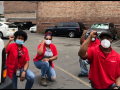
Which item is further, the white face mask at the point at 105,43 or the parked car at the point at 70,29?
the parked car at the point at 70,29

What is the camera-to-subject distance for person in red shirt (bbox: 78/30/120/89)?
283cm

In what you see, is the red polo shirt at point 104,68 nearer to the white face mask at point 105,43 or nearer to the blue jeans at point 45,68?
the white face mask at point 105,43

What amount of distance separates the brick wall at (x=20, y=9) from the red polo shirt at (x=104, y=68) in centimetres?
4188

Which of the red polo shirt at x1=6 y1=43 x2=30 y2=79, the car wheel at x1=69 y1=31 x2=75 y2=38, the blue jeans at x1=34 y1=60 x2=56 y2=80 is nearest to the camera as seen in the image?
the red polo shirt at x1=6 y1=43 x2=30 y2=79

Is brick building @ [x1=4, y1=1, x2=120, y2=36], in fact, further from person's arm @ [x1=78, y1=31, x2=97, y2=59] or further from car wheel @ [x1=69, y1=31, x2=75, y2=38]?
person's arm @ [x1=78, y1=31, x2=97, y2=59]

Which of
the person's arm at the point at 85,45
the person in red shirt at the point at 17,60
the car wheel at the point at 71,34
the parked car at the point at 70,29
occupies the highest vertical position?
the person's arm at the point at 85,45

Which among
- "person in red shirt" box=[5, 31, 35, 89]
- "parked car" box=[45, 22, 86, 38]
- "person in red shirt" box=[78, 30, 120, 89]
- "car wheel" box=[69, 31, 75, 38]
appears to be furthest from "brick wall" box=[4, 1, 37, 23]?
"person in red shirt" box=[78, 30, 120, 89]

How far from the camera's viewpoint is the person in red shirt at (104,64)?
2834 mm

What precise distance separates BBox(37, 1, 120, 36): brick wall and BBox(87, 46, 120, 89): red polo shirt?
18.1 metres

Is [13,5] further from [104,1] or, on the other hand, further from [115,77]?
[115,77]

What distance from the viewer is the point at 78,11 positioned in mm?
21891

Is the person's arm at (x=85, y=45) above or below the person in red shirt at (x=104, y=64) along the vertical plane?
above

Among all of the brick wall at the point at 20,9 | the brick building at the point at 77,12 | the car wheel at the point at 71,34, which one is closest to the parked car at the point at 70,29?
the car wheel at the point at 71,34

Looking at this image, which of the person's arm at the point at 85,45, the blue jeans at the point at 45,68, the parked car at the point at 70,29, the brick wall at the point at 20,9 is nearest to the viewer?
the person's arm at the point at 85,45
